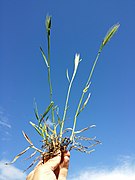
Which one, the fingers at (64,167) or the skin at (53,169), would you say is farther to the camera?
the fingers at (64,167)

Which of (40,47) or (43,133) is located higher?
(40,47)

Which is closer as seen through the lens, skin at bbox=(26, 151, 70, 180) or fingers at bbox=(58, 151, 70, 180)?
skin at bbox=(26, 151, 70, 180)

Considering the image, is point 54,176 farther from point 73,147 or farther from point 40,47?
point 40,47

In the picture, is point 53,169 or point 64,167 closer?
point 53,169

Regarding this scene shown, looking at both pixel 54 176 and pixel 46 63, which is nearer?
pixel 54 176

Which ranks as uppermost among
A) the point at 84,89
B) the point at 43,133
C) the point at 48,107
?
the point at 84,89

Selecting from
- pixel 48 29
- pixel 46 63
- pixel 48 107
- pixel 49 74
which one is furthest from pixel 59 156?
pixel 48 29

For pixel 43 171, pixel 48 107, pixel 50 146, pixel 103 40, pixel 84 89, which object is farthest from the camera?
pixel 103 40

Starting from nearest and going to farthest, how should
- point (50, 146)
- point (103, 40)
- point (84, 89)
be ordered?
1. point (50, 146)
2. point (84, 89)
3. point (103, 40)
